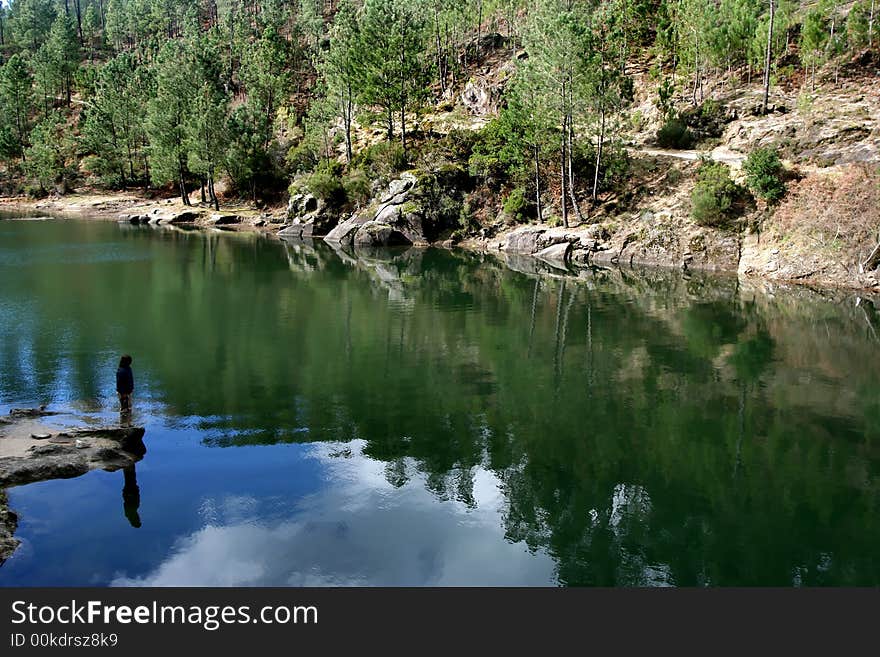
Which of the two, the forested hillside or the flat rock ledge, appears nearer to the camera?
the flat rock ledge

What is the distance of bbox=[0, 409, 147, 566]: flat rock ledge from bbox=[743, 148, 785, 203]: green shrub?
54.5 m

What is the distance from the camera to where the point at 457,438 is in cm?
2391

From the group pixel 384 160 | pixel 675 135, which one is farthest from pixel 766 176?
pixel 384 160

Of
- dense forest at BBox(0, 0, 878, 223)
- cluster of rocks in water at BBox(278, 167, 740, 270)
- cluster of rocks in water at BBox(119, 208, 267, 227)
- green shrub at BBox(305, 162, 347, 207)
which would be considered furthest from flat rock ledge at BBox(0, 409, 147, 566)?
cluster of rocks in water at BBox(119, 208, 267, 227)

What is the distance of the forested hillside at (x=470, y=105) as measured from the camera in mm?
70000

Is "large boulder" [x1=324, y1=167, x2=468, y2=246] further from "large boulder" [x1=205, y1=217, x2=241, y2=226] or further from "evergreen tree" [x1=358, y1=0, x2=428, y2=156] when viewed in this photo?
"large boulder" [x1=205, y1=217, x2=241, y2=226]

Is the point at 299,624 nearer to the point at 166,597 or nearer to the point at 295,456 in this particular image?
the point at 166,597

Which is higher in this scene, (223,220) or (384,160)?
(384,160)

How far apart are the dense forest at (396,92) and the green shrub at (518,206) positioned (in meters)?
0.39

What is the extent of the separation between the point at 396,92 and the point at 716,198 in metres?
46.1

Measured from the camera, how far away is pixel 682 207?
2581 inches

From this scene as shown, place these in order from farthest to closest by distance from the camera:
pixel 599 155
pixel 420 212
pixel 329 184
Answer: pixel 329 184
pixel 420 212
pixel 599 155

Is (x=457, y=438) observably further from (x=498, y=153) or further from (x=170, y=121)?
(x=170, y=121)

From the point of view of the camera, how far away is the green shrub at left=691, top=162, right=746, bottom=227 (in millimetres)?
60750
